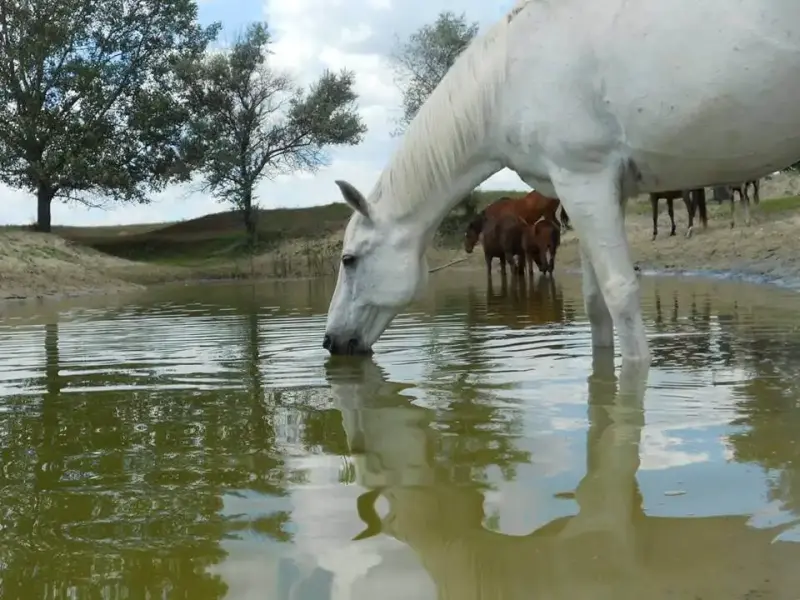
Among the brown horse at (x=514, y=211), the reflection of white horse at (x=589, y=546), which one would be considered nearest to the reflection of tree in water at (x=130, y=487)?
the reflection of white horse at (x=589, y=546)

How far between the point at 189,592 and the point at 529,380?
2.34 metres

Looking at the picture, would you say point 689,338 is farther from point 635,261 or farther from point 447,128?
point 635,261

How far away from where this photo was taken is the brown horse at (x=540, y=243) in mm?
14406

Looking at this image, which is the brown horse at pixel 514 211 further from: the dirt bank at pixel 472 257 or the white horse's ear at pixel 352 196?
the white horse's ear at pixel 352 196

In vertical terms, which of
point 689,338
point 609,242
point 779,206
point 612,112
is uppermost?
point 779,206

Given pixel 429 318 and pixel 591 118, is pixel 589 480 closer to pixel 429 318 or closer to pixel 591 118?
pixel 591 118

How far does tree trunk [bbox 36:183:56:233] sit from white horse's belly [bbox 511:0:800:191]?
→ 84.3ft

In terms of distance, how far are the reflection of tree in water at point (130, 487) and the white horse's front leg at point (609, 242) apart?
167cm

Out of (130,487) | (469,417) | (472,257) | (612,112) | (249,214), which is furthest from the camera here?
(249,214)

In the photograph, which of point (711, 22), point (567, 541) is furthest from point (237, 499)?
point (711, 22)

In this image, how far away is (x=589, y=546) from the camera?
1588mm

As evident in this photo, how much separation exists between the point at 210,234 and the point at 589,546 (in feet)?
108

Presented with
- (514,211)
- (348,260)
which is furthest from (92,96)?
(348,260)

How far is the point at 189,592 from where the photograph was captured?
1.45 m
